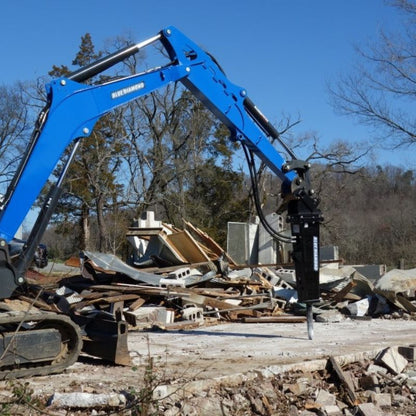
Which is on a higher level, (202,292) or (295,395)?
(202,292)

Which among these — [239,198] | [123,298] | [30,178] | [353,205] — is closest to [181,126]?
[239,198]

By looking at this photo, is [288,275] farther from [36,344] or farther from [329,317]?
[36,344]

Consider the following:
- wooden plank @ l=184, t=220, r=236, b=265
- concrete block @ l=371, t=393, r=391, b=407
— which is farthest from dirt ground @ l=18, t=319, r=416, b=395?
wooden plank @ l=184, t=220, r=236, b=265

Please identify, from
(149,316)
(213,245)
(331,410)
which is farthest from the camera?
(213,245)

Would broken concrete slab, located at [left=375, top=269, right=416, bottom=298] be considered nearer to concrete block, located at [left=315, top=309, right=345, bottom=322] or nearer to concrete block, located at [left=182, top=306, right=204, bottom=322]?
concrete block, located at [left=315, top=309, right=345, bottom=322]

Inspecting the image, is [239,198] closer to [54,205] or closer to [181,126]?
[181,126]

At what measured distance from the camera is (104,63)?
7047 millimetres

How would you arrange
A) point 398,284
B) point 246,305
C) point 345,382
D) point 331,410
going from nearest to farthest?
1. point 331,410
2. point 345,382
3. point 246,305
4. point 398,284

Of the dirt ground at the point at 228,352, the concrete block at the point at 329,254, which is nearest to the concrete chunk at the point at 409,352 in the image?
the dirt ground at the point at 228,352

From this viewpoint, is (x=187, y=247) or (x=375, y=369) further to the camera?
(x=187, y=247)

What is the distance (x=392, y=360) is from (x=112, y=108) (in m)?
4.51

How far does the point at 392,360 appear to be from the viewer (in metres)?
7.56

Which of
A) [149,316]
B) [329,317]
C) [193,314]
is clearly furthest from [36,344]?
[329,317]

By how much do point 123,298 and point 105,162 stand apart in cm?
2502
